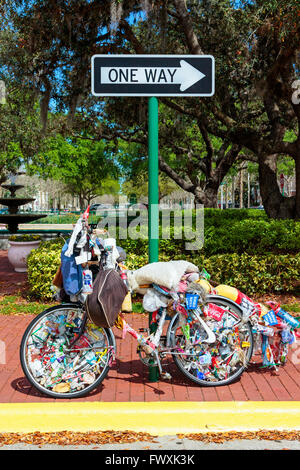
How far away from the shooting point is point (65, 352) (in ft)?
13.5

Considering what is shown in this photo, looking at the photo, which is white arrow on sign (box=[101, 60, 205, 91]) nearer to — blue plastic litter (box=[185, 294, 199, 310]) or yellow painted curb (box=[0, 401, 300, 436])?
blue plastic litter (box=[185, 294, 199, 310])

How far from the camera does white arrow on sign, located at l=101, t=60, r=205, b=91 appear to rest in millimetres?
4207

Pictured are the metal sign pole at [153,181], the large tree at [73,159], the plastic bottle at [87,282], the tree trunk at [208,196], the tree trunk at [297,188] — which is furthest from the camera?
the large tree at [73,159]

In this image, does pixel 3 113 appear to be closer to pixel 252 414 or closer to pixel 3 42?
pixel 3 42

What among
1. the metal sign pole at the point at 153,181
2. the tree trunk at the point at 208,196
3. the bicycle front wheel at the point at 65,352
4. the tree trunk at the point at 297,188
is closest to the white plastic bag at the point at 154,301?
the metal sign pole at the point at 153,181

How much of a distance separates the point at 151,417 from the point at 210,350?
2.73 ft

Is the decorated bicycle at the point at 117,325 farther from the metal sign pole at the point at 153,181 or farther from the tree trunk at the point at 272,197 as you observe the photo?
the tree trunk at the point at 272,197

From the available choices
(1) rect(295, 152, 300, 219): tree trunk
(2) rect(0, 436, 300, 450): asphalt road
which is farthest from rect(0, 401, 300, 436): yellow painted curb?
(1) rect(295, 152, 300, 219): tree trunk

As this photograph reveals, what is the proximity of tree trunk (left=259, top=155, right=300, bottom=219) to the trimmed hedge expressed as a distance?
252 centimetres

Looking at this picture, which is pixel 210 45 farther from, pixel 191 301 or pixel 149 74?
pixel 191 301

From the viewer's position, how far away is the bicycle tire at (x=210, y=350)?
420cm

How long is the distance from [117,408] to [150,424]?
290 millimetres

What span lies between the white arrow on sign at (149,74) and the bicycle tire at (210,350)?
1.95 metres
